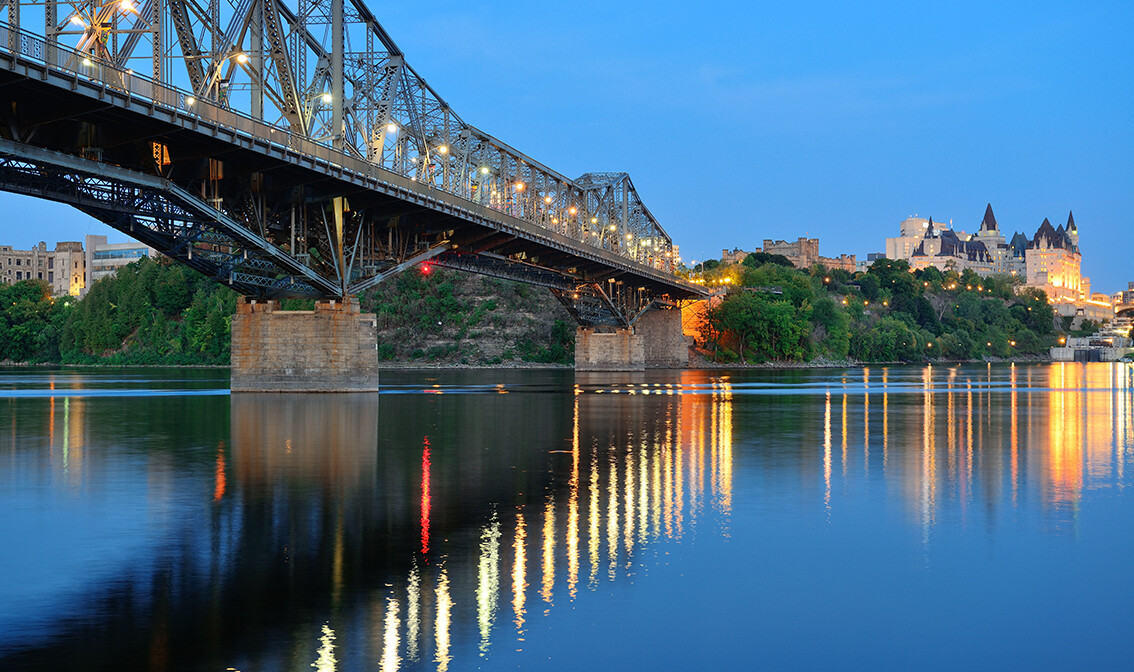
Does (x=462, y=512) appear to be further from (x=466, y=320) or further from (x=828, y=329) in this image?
(x=828, y=329)

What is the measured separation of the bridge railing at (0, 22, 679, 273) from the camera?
3888 centimetres

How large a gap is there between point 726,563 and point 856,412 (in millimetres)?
35291

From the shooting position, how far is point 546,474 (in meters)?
24.5

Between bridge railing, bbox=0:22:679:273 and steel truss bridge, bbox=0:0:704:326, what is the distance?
132 mm

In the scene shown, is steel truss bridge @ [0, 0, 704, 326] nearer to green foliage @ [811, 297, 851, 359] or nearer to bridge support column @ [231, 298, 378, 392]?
bridge support column @ [231, 298, 378, 392]

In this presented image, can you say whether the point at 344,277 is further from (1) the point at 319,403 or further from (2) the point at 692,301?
(2) the point at 692,301

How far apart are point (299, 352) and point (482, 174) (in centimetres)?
3896

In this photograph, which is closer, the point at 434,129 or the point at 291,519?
the point at 291,519

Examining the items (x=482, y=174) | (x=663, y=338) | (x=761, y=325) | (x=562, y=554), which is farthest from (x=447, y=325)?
(x=562, y=554)

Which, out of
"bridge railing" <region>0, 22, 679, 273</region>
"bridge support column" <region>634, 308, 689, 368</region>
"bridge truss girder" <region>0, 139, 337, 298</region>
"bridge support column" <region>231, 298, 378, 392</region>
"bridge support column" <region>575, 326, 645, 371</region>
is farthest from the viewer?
"bridge support column" <region>634, 308, 689, 368</region>

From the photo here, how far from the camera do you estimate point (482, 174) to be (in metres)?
98.6

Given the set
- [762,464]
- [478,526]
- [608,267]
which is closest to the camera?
[478,526]

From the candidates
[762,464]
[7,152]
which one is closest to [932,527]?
[762,464]

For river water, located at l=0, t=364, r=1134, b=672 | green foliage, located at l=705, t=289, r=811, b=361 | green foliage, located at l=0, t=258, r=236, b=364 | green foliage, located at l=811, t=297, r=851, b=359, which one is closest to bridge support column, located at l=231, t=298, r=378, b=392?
river water, located at l=0, t=364, r=1134, b=672
